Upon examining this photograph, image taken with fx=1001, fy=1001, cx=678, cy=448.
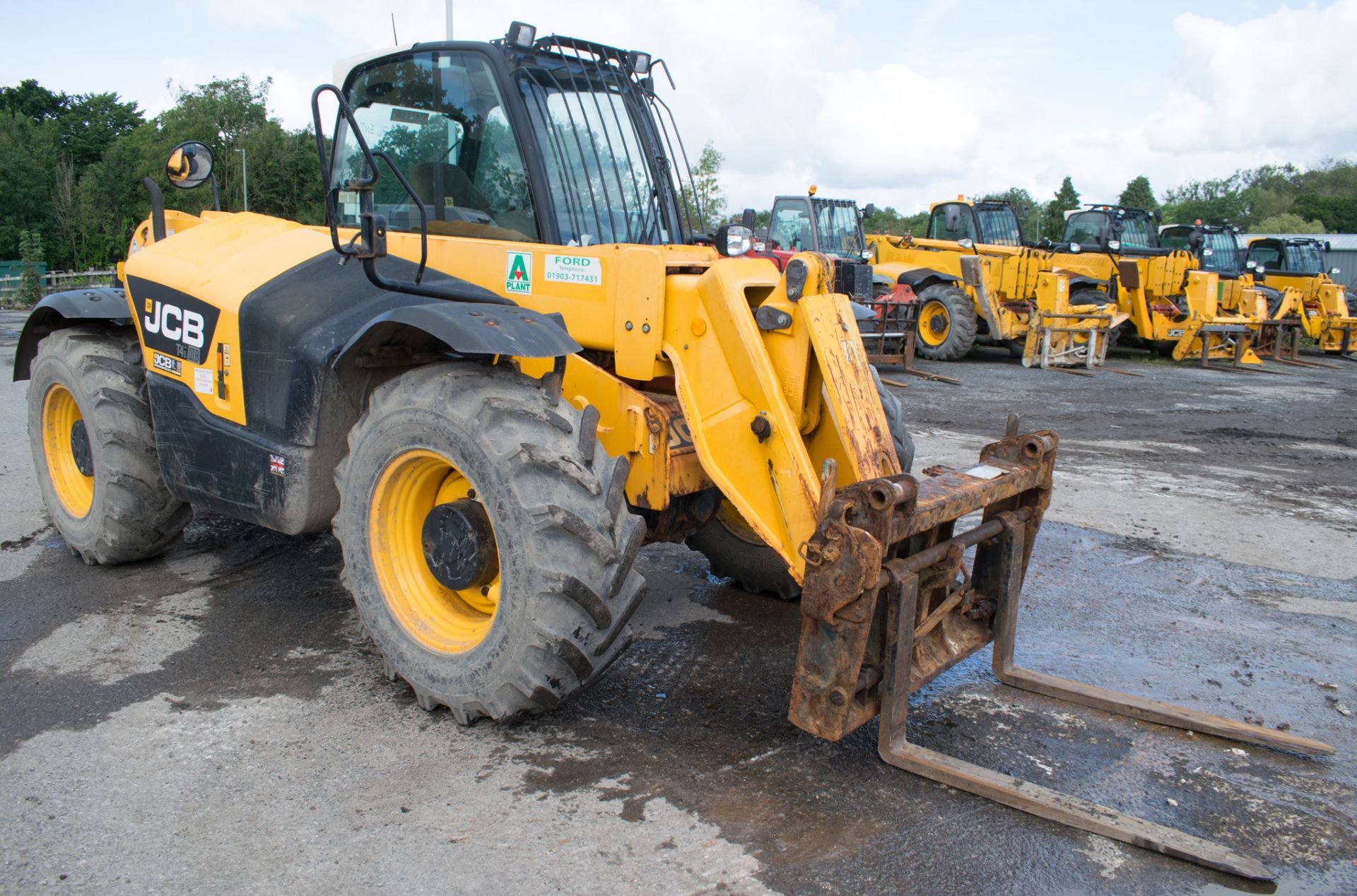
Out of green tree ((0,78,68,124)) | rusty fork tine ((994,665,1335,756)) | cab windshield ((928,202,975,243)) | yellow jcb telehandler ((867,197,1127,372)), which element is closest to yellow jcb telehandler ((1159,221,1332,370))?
yellow jcb telehandler ((867,197,1127,372))

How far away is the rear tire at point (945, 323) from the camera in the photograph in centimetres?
1708

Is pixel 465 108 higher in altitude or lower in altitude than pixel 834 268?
higher

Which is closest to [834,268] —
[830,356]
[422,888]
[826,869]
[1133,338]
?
[830,356]

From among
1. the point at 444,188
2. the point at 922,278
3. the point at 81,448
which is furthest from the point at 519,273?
the point at 922,278

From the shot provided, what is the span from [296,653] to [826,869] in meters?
2.46

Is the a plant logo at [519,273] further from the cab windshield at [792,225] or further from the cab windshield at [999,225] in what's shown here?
the cab windshield at [999,225]

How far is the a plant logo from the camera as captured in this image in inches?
155

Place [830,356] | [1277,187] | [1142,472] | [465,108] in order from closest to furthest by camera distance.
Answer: [830,356] < [465,108] < [1142,472] < [1277,187]

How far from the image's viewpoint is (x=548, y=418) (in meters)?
3.28

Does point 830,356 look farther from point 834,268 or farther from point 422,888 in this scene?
point 422,888

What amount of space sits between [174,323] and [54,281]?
1199 inches

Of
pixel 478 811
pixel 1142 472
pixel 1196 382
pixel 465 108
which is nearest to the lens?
pixel 478 811

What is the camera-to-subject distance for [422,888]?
103 inches

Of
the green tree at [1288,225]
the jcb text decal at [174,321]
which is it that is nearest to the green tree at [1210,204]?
the green tree at [1288,225]
